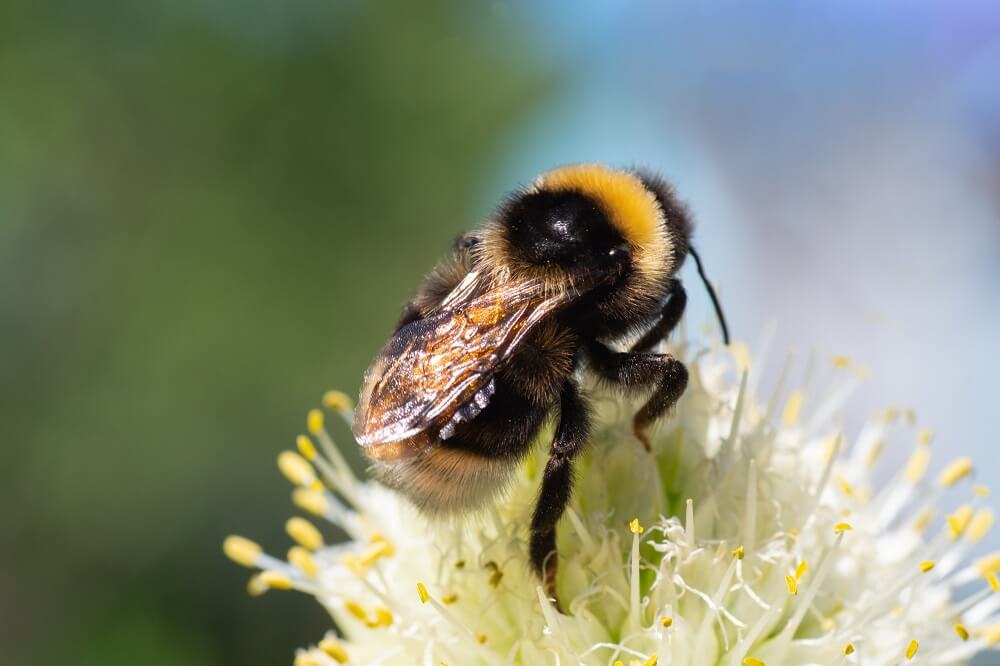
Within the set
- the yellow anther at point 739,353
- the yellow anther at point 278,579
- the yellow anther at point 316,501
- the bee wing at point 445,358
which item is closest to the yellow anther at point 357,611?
the yellow anther at point 278,579

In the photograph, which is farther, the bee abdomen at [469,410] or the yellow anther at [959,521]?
the yellow anther at [959,521]

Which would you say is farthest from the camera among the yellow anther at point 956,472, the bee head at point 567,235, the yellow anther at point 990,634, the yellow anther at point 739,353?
the yellow anther at point 739,353

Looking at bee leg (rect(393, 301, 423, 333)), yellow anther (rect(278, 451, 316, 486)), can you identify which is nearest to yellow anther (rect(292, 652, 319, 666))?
yellow anther (rect(278, 451, 316, 486))

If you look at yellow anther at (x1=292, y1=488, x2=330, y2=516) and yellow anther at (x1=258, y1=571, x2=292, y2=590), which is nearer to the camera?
→ yellow anther at (x1=258, y1=571, x2=292, y2=590)

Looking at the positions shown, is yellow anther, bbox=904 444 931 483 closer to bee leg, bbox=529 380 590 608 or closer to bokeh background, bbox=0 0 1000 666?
bee leg, bbox=529 380 590 608

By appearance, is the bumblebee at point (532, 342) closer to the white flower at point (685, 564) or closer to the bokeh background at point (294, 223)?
the white flower at point (685, 564)

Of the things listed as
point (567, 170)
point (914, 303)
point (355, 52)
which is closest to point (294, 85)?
point (355, 52)
